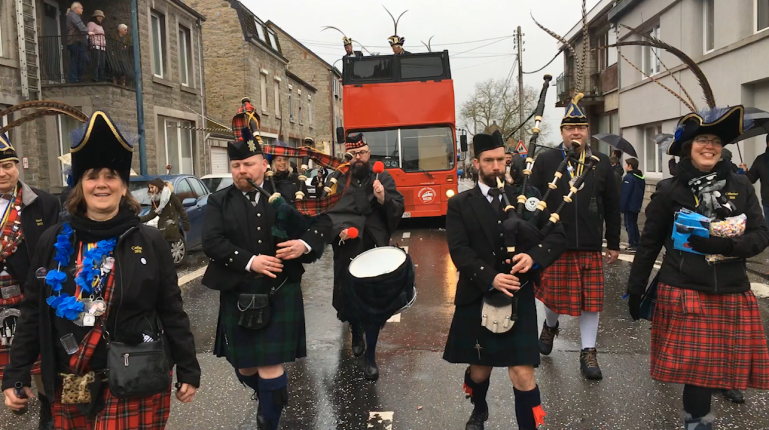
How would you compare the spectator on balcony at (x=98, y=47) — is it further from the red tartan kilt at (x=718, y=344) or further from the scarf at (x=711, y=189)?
the red tartan kilt at (x=718, y=344)

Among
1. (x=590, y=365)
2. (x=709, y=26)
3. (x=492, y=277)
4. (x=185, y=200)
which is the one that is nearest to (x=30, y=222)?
(x=492, y=277)

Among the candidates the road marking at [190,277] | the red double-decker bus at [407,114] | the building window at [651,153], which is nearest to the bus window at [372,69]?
the red double-decker bus at [407,114]

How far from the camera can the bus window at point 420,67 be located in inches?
531

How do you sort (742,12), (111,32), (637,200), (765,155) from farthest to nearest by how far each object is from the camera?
(111,32) → (742,12) → (637,200) → (765,155)

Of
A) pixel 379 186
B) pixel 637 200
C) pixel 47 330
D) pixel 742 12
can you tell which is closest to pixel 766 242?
pixel 379 186

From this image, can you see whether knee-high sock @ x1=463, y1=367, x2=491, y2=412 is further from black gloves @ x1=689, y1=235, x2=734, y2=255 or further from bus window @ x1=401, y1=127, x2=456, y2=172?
bus window @ x1=401, y1=127, x2=456, y2=172

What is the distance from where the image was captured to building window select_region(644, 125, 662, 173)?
60.4 ft

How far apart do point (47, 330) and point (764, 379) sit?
11.8 ft

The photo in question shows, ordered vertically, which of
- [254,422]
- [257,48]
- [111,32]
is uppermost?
[257,48]

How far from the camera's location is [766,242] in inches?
129

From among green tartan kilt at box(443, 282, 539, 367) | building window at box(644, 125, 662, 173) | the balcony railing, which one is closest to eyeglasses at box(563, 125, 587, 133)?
green tartan kilt at box(443, 282, 539, 367)

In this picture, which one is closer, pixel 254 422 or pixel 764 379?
pixel 764 379

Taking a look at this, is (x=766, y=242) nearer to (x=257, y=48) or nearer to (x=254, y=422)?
(x=254, y=422)

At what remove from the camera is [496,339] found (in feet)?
10.7
